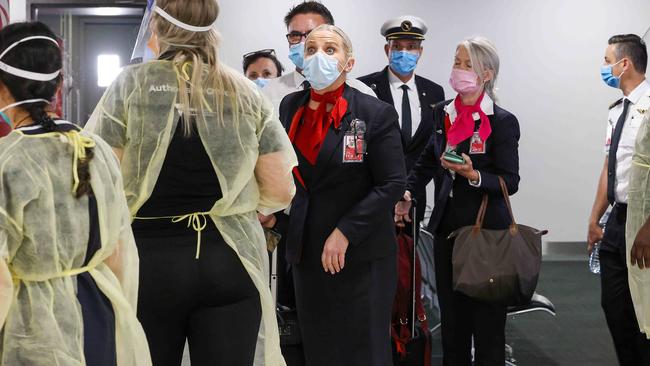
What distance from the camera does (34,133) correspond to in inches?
70.8

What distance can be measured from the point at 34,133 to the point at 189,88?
1.60ft

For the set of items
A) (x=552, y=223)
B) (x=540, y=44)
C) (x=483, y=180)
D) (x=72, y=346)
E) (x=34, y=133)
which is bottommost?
(x=552, y=223)

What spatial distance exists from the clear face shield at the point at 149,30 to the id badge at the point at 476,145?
150 centimetres

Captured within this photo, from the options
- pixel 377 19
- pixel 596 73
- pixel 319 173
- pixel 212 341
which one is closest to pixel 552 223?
pixel 596 73

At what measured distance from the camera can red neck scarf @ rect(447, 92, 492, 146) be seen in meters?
3.48

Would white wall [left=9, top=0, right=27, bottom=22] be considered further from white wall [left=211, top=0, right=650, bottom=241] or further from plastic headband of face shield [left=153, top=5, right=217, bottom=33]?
white wall [left=211, top=0, right=650, bottom=241]

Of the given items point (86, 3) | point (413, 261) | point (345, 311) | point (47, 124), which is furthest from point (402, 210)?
point (86, 3)

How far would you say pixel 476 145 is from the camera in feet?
11.5

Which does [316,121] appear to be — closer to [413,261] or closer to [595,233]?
[413,261]

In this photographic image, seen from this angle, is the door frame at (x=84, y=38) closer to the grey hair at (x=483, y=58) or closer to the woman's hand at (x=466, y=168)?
the grey hair at (x=483, y=58)

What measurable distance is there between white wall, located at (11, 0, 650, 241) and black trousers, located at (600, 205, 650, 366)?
12.7ft

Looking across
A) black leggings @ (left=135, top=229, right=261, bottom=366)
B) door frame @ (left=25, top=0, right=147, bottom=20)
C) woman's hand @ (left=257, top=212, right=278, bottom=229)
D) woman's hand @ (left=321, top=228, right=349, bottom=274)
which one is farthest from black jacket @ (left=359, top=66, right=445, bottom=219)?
door frame @ (left=25, top=0, right=147, bottom=20)

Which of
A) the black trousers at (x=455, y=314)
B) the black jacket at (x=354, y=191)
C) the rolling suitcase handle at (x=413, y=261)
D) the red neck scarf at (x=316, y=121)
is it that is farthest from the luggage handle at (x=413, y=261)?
the red neck scarf at (x=316, y=121)

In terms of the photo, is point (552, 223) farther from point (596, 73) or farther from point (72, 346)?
point (72, 346)
